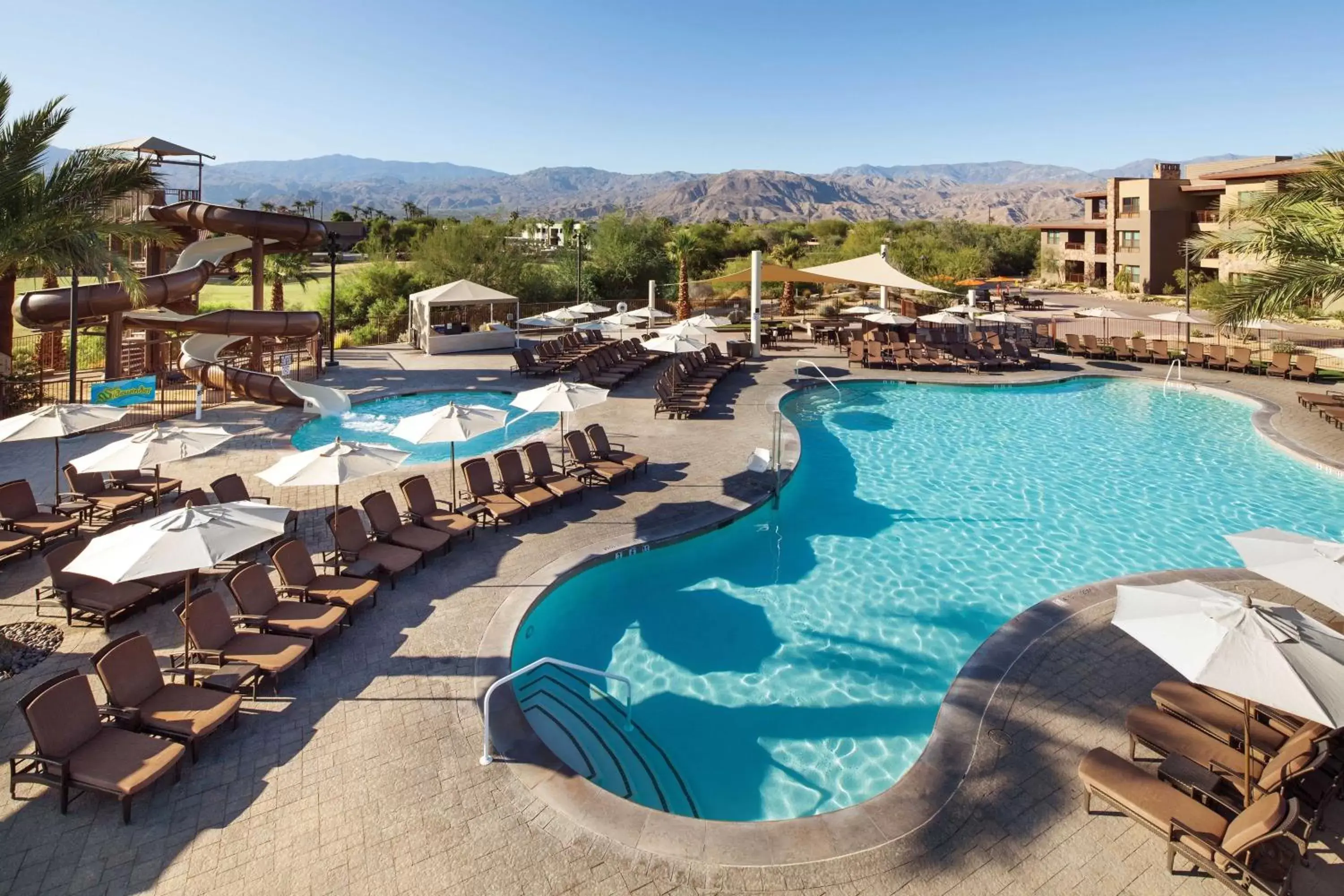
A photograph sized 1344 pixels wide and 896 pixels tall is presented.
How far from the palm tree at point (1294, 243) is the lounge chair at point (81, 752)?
15752 millimetres

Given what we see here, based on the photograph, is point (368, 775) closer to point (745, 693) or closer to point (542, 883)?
point (542, 883)

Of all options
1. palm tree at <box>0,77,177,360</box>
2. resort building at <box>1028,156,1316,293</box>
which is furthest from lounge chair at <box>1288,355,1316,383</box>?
palm tree at <box>0,77,177,360</box>

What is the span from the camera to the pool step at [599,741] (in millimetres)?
6055

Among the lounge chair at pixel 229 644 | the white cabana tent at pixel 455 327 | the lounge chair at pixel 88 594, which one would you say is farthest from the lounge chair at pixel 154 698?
the white cabana tent at pixel 455 327

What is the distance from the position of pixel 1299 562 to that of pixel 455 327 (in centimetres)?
2628

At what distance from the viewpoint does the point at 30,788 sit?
5.28 m

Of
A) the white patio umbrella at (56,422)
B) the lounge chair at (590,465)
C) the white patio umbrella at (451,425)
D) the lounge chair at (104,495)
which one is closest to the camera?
the white patio umbrella at (56,422)

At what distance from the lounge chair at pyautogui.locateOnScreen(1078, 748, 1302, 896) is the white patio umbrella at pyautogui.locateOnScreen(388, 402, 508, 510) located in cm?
766

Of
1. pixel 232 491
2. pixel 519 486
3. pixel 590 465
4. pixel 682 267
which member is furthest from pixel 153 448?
pixel 682 267

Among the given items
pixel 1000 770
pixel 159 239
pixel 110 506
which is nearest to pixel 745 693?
pixel 1000 770

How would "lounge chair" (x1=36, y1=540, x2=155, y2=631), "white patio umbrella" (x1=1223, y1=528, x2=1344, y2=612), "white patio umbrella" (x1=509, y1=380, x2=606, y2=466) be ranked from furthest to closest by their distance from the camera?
1. "white patio umbrella" (x1=509, y1=380, x2=606, y2=466)
2. "lounge chair" (x1=36, y1=540, x2=155, y2=631)
3. "white patio umbrella" (x1=1223, y1=528, x2=1344, y2=612)

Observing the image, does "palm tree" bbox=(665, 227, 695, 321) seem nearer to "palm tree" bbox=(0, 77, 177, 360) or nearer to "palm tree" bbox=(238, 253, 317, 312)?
"palm tree" bbox=(238, 253, 317, 312)

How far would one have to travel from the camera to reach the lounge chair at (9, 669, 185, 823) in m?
4.98

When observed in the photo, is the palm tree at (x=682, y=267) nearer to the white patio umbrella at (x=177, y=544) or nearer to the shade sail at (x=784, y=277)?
the shade sail at (x=784, y=277)
